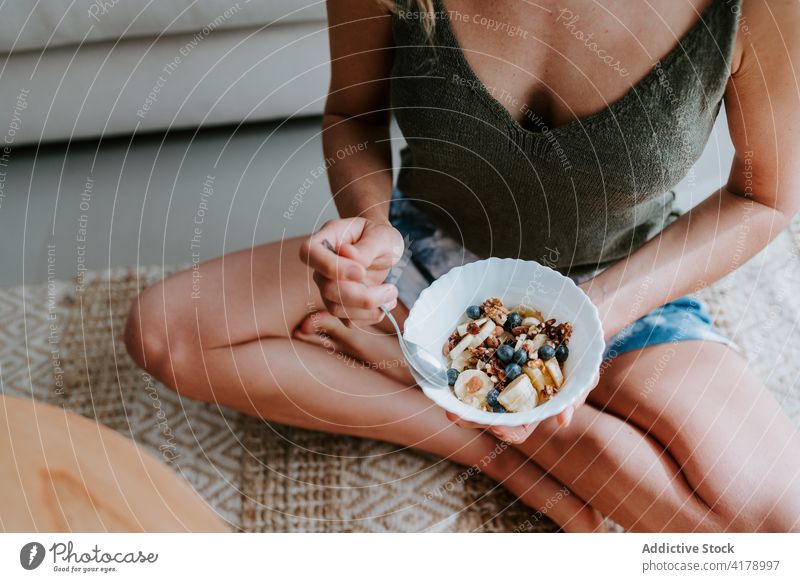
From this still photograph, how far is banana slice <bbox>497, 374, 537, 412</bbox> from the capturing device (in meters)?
0.32

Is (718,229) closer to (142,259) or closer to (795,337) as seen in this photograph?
(795,337)

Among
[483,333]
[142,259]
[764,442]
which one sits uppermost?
[142,259]

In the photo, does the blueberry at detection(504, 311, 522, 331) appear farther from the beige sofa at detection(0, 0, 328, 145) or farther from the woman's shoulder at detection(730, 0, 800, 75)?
the beige sofa at detection(0, 0, 328, 145)

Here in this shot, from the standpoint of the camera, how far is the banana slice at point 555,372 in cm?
33

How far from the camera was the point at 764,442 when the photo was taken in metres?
0.41

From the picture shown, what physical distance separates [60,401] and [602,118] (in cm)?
55

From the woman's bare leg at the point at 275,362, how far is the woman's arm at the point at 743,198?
0.16 metres

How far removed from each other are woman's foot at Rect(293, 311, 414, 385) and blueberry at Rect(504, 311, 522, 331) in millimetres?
139

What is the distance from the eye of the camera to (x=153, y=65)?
716 mm

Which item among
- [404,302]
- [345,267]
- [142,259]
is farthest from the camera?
[142,259]

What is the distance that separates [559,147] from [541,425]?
8.2 inches

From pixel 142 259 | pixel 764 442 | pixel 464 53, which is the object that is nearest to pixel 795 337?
pixel 764 442

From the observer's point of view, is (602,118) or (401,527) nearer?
(602,118)

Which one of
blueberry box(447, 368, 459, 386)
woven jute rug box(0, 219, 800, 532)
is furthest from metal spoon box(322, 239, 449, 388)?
woven jute rug box(0, 219, 800, 532)
